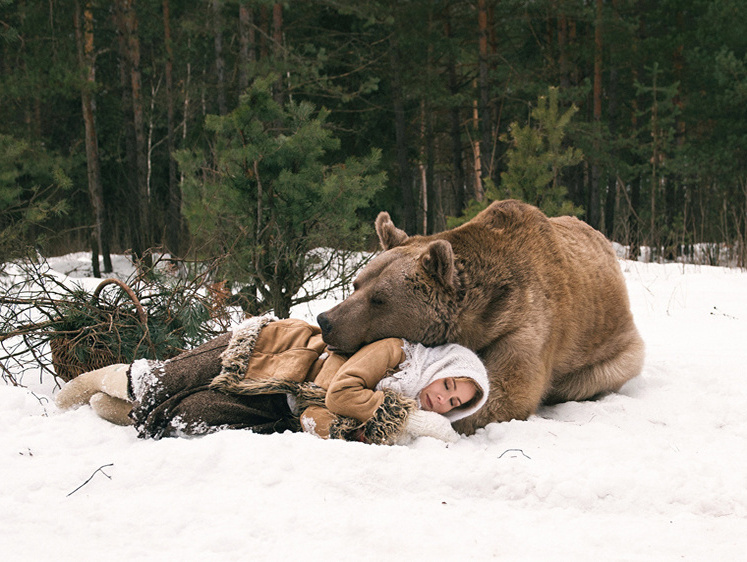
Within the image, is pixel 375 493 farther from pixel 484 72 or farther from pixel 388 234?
pixel 484 72

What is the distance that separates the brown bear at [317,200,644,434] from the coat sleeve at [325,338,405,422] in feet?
0.47

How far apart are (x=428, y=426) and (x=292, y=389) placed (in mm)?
704

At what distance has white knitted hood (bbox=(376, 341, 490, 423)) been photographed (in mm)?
2691

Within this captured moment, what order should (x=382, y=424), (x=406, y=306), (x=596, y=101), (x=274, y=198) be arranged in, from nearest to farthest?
(x=382, y=424) → (x=406, y=306) → (x=274, y=198) → (x=596, y=101)

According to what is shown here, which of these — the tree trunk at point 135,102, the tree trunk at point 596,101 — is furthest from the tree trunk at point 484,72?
the tree trunk at point 135,102

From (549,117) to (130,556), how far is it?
9.02m

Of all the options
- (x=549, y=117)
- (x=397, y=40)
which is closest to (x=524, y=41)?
(x=397, y=40)

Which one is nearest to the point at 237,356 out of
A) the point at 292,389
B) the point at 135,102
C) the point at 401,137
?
the point at 292,389

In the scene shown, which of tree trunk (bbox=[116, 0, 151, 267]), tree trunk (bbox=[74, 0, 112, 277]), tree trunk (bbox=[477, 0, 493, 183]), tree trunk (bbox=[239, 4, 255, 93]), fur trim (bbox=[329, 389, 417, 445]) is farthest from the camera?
tree trunk (bbox=[477, 0, 493, 183])

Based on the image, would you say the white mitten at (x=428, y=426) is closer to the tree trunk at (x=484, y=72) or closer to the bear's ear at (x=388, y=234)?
the bear's ear at (x=388, y=234)

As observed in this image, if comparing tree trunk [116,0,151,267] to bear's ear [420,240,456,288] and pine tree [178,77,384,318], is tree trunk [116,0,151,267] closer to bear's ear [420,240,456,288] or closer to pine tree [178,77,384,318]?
pine tree [178,77,384,318]

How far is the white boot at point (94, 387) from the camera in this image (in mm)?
2891

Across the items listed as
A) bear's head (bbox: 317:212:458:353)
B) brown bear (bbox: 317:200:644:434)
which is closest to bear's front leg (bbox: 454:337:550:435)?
brown bear (bbox: 317:200:644:434)

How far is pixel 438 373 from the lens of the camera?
273cm
